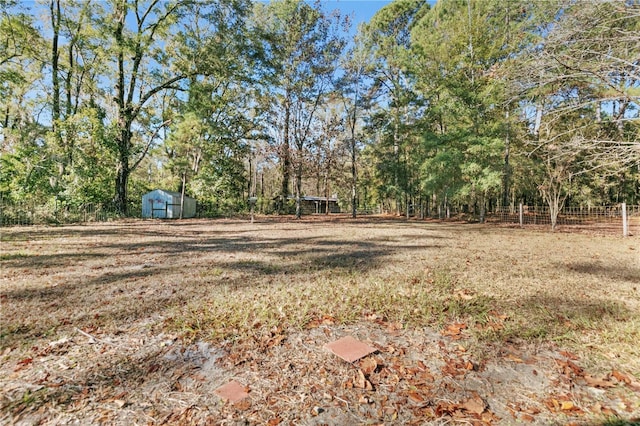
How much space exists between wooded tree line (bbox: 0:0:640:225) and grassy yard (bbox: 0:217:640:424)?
5.76m

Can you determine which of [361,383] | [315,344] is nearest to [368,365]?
[361,383]

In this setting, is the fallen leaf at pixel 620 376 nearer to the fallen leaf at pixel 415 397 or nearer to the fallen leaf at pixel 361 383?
the fallen leaf at pixel 415 397

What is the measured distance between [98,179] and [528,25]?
21251 millimetres

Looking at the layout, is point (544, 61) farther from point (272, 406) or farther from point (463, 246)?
point (272, 406)

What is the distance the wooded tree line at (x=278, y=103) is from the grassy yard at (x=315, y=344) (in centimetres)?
576

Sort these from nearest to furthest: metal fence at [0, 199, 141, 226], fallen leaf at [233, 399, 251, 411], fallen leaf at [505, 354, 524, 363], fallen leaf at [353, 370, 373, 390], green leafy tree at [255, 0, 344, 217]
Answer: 1. fallen leaf at [233, 399, 251, 411]
2. fallen leaf at [353, 370, 373, 390]
3. fallen leaf at [505, 354, 524, 363]
4. metal fence at [0, 199, 141, 226]
5. green leafy tree at [255, 0, 344, 217]

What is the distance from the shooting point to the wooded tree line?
42.9ft

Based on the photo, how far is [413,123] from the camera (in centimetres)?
1897

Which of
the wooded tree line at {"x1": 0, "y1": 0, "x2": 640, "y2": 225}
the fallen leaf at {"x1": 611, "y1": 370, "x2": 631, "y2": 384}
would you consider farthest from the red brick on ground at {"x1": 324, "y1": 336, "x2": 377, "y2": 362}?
the wooded tree line at {"x1": 0, "y1": 0, "x2": 640, "y2": 225}

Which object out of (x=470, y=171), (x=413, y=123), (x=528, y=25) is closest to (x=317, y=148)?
(x=413, y=123)

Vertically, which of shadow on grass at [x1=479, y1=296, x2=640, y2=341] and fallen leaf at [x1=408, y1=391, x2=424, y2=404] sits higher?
shadow on grass at [x1=479, y1=296, x2=640, y2=341]

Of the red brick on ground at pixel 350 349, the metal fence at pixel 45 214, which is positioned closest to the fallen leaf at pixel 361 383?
the red brick on ground at pixel 350 349

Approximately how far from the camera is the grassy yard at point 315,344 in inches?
59.7

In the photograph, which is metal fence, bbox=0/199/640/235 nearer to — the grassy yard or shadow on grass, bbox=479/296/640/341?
the grassy yard
